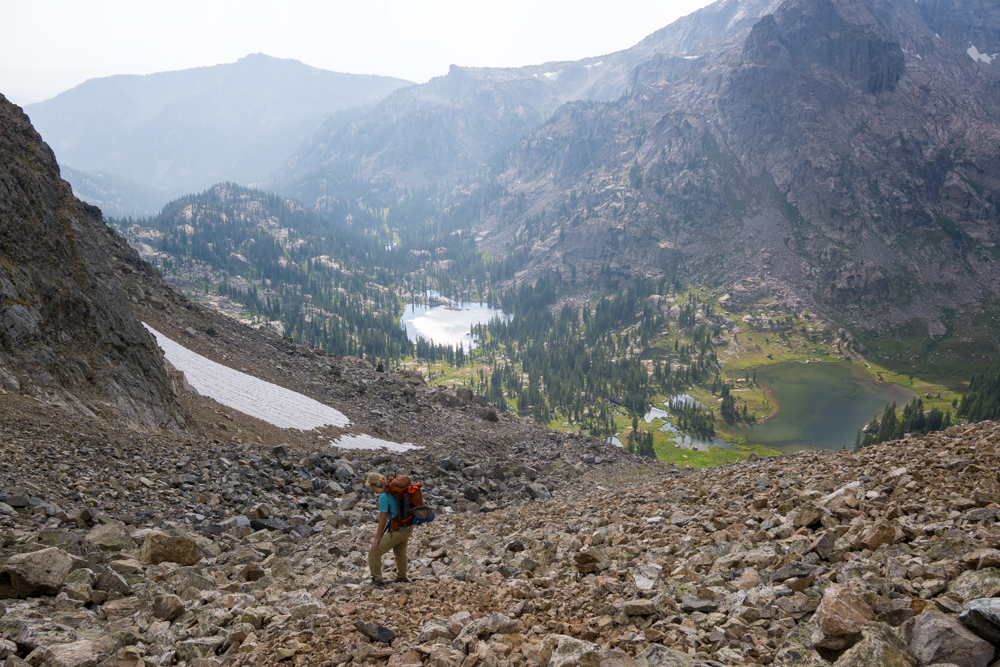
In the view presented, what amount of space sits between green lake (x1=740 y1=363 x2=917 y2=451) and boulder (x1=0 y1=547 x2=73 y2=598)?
171m

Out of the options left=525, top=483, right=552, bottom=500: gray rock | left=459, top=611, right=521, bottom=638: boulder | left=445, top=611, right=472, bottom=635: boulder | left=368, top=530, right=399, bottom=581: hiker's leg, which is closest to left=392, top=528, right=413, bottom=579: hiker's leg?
left=368, top=530, right=399, bottom=581: hiker's leg

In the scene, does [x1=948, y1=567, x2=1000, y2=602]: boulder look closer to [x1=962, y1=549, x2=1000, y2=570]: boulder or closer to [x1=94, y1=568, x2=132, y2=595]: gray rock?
[x1=962, y1=549, x2=1000, y2=570]: boulder

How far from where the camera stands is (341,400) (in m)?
46.0

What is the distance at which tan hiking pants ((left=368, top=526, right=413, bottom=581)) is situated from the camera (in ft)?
36.9

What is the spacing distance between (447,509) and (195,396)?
2156cm

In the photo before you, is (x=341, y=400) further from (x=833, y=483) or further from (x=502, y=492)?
(x=833, y=483)

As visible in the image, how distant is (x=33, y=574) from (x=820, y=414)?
20680 cm

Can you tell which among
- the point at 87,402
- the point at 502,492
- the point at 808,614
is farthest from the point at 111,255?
the point at 808,614

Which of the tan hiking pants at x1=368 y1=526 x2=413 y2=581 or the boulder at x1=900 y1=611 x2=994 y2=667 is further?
the tan hiking pants at x1=368 y1=526 x2=413 y2=581

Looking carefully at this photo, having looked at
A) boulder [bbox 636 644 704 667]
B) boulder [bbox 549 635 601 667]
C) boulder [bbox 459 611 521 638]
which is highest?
boulder [bbox 636 644 704 667]

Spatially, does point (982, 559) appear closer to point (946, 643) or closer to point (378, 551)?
point (946, 643)

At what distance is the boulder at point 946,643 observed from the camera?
17.1ft

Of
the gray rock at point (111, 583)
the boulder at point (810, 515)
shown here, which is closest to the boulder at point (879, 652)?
the boulder at point (810, 515)

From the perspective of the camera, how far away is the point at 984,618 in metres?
5.34
